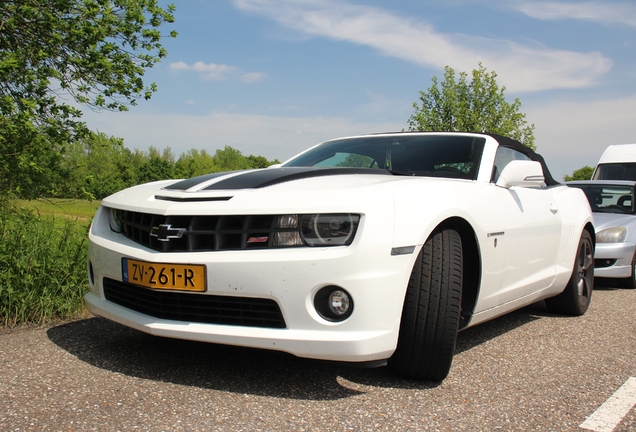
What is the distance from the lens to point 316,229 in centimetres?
249

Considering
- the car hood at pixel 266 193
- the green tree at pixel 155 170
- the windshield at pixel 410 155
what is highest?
Result: the windshield at pixel 410 155

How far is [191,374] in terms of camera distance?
283 centimetres

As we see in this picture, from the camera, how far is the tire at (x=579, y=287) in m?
4.56

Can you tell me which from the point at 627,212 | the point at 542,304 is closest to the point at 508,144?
the point at 542,304

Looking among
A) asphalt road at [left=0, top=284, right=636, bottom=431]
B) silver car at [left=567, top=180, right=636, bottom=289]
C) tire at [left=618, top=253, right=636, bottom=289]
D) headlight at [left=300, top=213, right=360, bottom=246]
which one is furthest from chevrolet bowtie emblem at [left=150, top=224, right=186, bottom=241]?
tire at [left=618, top=253, right=636, bottom=289]

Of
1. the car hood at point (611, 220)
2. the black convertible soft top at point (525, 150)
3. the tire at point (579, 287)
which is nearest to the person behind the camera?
the black convertible soft top at point (525, 150)

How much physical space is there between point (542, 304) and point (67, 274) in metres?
3.99

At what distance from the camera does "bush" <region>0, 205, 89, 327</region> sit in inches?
156

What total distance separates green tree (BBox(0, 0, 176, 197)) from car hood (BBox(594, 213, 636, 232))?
610 cm

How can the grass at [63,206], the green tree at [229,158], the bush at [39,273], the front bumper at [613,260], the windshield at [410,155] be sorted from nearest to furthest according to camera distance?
1. the windshield at [410,155]
2. the bush at [39,273]
3. the grass at [63,206]
4. the front bumper at [613,260]
5. the green tree at [229,158]

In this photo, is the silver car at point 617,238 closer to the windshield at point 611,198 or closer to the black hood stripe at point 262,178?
the windshield at point 611,198

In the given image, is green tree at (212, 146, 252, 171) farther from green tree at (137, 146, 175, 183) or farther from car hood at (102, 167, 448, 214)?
car hood at (102, 167, 448, 214)

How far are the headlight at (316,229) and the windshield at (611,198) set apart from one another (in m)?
5.90

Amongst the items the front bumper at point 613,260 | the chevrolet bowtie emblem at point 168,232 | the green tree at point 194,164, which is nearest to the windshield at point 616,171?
the front bumper at point 613,260
